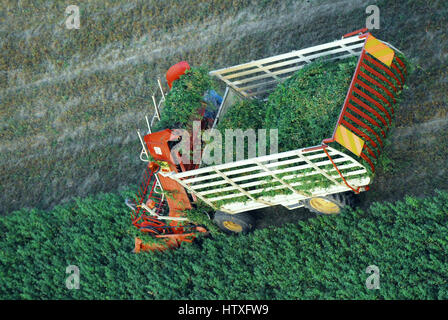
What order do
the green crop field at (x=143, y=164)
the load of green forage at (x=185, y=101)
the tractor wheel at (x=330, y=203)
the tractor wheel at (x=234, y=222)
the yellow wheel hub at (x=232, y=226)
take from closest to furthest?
the tractor wheel at (x=330, y=203)
the green crop field at (x=143, y=164)
the load of green forage at (x=185, y=101)
the tractor wheel at (x=234, y=222)
the yellow wheel hub at (x=232, y=226)

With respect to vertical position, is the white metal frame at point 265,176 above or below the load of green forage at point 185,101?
below

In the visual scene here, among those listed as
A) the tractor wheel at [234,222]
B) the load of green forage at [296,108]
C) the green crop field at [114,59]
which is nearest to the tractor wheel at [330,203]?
the load of green forage at [296,108]

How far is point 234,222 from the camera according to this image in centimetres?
1038

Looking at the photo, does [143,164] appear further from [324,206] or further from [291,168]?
[291,168]

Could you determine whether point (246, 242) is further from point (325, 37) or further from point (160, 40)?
point (160, 40)

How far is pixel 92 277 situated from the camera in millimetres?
11625

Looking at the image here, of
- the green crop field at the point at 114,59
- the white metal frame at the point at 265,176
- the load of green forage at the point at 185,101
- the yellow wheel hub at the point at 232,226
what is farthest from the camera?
the green crop field at the point at 114,59

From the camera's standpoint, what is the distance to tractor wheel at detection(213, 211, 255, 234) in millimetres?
10320

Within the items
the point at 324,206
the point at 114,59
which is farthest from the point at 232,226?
the point at 114,59

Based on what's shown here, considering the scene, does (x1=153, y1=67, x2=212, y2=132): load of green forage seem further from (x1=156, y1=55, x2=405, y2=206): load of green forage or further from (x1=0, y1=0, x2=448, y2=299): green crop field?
(x1=0, y1=0, x2=448, y2=299): green crop field

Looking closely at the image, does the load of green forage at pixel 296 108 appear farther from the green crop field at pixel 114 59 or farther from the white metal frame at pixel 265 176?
the green crop field at pixel 114 59

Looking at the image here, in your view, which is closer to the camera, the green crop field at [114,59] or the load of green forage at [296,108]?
the load of green forage at [296,108]

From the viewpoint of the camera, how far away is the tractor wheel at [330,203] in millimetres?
9570

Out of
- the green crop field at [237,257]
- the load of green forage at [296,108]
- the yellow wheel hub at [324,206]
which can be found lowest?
the green crop field at [237,257]
